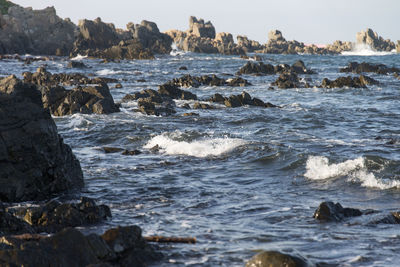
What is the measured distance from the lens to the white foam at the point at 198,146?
46.0 ft

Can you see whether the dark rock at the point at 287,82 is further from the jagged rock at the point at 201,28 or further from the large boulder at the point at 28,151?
the jagged rock at the point at 201,28

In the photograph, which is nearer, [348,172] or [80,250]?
[80,250]

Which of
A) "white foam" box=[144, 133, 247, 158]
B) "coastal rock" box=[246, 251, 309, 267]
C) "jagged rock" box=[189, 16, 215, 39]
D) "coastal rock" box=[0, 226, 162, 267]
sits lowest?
"white foam" box=[144, 133, 247, 158]

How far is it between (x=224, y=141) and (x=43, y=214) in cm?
837

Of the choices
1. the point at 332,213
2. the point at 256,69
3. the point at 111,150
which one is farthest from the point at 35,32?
the point at 332,213

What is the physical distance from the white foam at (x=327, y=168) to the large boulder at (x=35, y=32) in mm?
81740

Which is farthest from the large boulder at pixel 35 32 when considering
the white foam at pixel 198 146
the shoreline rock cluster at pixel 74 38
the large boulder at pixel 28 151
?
the large boulder at pixel 28 151

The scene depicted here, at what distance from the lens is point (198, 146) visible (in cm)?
1448

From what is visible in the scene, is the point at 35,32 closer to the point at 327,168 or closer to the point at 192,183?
the point at 192,183

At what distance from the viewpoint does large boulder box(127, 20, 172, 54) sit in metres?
109

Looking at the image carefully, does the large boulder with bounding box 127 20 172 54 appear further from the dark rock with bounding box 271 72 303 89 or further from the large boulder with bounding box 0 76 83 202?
the large boulder with bounding box 0 76 83 202

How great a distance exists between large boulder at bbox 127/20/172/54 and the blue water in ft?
290

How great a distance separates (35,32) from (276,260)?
10043cm

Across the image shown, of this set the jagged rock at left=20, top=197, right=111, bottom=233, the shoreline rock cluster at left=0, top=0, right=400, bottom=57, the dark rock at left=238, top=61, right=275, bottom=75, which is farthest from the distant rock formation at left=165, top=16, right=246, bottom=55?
the jagged rock at left=20, top=197, right=111, bottom=233
